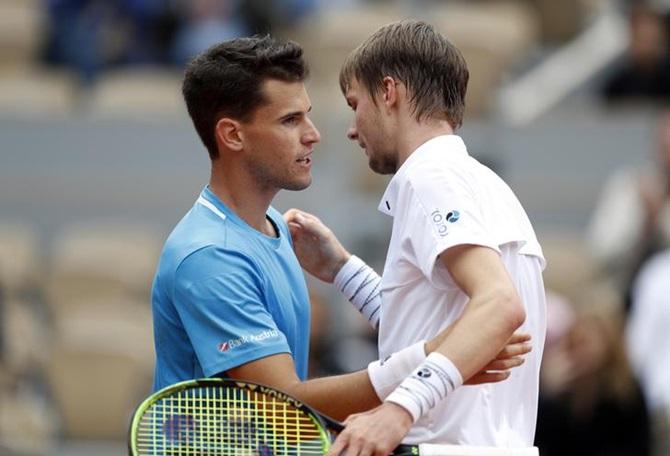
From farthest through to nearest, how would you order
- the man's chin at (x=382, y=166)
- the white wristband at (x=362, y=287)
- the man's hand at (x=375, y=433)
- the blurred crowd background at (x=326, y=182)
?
the blurred crowd background at (x=326, y=182)
the white wristband at (x=362, y=287)
the man's chin at (x=382, y=166)
the man's hand at (x=375, y=433)

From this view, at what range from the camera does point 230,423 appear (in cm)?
402

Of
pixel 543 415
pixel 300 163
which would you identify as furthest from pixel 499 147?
pixel 300 163

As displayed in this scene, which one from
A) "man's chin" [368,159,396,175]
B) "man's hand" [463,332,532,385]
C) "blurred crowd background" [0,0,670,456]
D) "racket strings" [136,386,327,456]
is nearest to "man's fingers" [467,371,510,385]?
"man's hand" [463,332,532,385]

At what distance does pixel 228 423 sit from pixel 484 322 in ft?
2.10

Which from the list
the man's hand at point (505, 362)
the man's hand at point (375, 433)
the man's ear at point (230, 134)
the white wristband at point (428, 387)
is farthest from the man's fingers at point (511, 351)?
the man's ear at point (230, 134)

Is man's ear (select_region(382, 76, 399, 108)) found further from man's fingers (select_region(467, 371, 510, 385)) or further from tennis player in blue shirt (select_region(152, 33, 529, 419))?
man's fingers (select_region(467, 371, 510, 385))

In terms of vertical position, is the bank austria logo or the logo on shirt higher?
the bank austria logo

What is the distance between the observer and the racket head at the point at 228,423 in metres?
3.99

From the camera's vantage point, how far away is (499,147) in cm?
1171

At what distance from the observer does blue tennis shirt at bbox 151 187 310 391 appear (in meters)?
4.30

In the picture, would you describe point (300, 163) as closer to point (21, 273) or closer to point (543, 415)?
point (543, 415)

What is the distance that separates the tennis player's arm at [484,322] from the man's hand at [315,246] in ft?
3.35

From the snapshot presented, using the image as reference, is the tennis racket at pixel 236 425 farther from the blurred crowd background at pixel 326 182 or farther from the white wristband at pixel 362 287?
the blurred crowd background at pixel 326 182

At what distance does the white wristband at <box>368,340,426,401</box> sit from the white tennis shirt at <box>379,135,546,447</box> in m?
0.14
